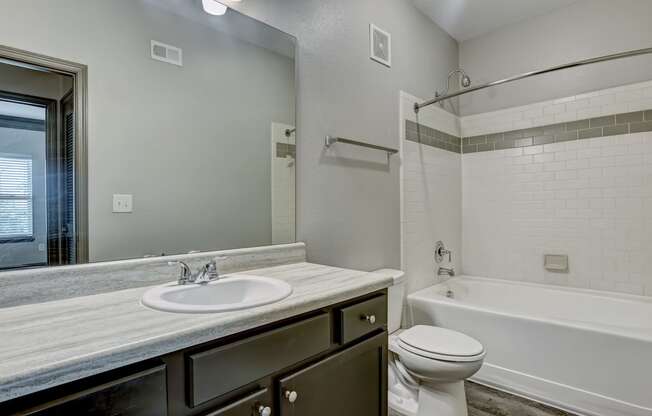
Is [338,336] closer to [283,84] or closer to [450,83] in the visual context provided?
[283,84]

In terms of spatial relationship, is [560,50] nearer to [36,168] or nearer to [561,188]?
[561,188]

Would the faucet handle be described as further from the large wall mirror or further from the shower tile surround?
the shower tile surround

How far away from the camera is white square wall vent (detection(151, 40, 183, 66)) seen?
1303 millimetres

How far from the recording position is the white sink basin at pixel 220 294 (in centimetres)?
93

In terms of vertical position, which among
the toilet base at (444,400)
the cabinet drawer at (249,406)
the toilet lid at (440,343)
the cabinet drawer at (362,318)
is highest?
the cabinet drawer at (362,318)

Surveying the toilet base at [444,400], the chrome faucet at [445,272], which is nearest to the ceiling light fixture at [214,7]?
the toilet base at [444,400]

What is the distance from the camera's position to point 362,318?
122 centimetres

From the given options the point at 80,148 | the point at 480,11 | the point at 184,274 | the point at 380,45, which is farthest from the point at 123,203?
the point at 480,11

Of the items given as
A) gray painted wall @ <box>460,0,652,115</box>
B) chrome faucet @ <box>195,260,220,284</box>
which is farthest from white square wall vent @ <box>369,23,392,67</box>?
chrome faucet @ <box>195,260,220,284</box>

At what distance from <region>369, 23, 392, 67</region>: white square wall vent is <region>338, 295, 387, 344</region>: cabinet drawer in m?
1.64

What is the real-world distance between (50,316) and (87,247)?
0.31m

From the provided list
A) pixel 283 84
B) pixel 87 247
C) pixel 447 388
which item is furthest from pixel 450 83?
pixel 87 247

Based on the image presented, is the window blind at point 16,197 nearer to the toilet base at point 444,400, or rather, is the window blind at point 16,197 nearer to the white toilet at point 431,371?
the white toilet at point 431,371

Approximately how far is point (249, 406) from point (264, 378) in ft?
0.24
